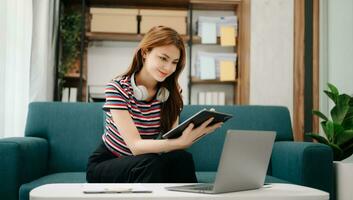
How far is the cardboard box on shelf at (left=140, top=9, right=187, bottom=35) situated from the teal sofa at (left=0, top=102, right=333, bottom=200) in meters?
1.72

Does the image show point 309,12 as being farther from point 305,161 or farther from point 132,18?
point 305,161

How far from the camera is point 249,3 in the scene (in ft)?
12.4

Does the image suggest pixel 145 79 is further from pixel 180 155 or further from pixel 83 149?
pixel 83 149

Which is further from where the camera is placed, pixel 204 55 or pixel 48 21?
pixel 204 55

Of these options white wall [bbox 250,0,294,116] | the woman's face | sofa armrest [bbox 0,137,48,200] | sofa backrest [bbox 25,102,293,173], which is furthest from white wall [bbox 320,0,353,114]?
sofa armrest [bbox 0,137,48,200]

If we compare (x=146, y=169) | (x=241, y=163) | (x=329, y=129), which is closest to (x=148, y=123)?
(x=146, y=169)

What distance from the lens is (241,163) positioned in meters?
1.24

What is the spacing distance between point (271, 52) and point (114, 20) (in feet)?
4.78

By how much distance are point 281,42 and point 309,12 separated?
34 cm

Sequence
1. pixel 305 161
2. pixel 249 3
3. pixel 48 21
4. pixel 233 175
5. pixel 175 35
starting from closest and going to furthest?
pixel 233 175 < pixel 175 35 < pixel 305 161 < pixel 48 21 < pixel 249 3

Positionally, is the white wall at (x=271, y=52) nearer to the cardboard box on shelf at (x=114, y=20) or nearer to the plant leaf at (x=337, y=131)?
the cardboard box on shelf at (x=114, y=20)

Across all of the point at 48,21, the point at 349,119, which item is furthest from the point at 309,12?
the point at 48,21

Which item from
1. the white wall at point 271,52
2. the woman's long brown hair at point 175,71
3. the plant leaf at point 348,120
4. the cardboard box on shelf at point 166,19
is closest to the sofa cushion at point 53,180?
the woman's long brown hair at point 175,71

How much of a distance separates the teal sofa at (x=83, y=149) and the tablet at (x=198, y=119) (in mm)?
545
